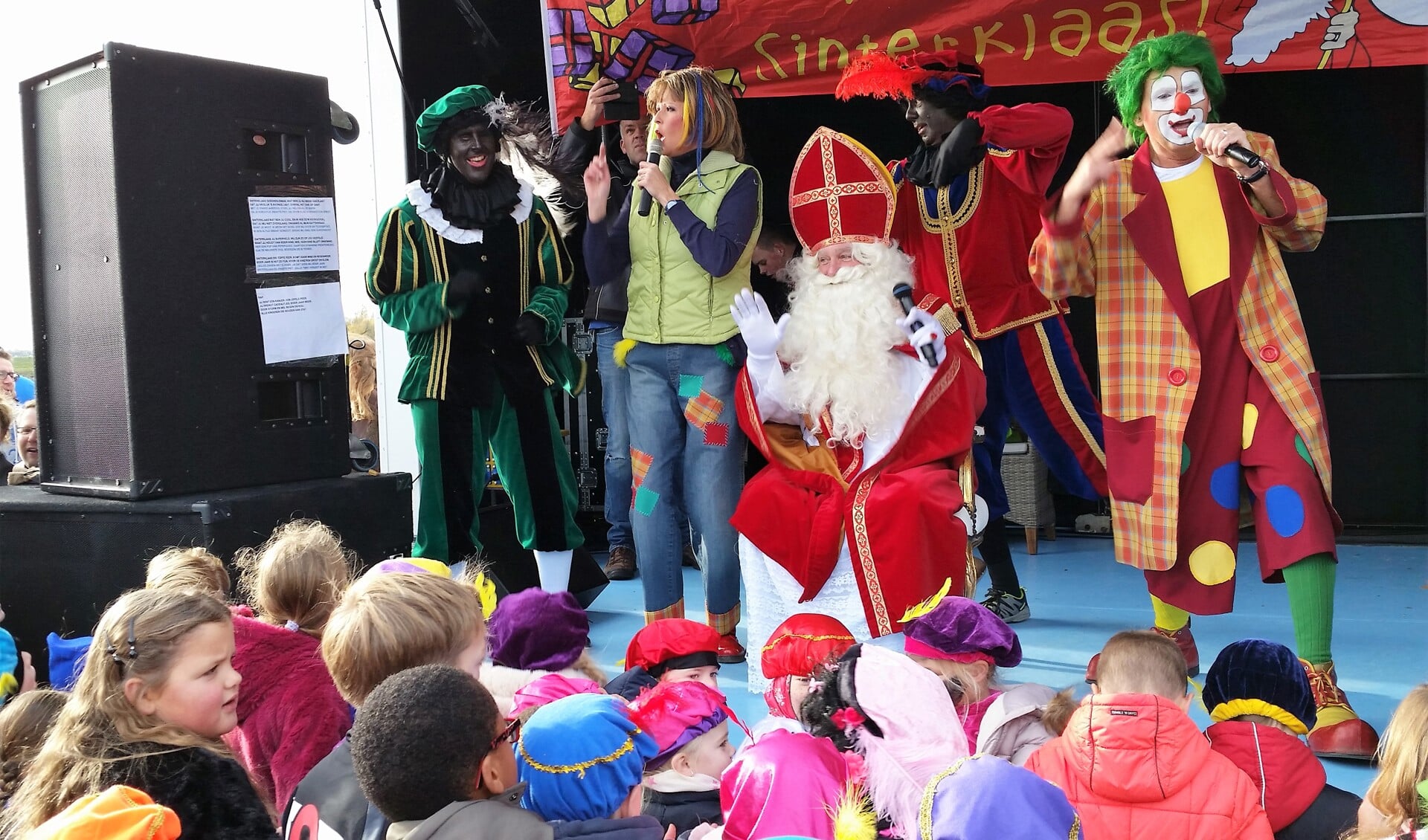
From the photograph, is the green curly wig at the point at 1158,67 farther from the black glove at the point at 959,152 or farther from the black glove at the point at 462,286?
the black glove at the point at 462,286

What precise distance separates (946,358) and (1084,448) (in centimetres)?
88

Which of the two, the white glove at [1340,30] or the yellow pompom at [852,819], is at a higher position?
the white glove at [1340,30]

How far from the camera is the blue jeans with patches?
3801mm

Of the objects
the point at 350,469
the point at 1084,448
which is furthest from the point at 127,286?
the point at 1084,448

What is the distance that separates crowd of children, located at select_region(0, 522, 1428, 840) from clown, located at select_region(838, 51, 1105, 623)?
5.78 ft

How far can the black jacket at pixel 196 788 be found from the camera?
5.49ft

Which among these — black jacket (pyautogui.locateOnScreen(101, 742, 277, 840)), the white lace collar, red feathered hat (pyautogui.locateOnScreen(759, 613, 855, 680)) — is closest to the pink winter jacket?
black jacket (pyautogui.locateOnScreen(101, 742, 277, 840))

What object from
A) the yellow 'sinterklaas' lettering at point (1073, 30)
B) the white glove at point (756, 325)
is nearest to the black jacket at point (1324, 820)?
the white glove at point (756, 325)

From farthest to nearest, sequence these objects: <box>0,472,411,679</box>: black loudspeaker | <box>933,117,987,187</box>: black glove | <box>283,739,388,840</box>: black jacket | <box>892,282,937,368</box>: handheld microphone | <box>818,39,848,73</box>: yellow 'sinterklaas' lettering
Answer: <box>818,39,848,73</box>: yellow 'sinterklaas' lettering
<box>933,117,987,187</box>: black glove
<box>892,282,937,368</box>: handheld microphone
<box>0,472,411,679</box>: black loudspeaker
<box>283,739,388,840</box>: black jacket

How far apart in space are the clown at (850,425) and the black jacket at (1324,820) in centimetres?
124

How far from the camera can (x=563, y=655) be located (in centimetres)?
247

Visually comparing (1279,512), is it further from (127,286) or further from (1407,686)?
(127,286)

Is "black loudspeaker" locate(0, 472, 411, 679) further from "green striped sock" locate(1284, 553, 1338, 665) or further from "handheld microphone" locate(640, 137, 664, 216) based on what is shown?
"green striped sock" locate(1284, 553, 1338, 665)

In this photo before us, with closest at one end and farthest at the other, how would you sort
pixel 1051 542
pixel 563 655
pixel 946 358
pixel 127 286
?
1. pixel 563 655
2. pixel 127 286
3. pixel 946 358
4. pixel 1051 542
